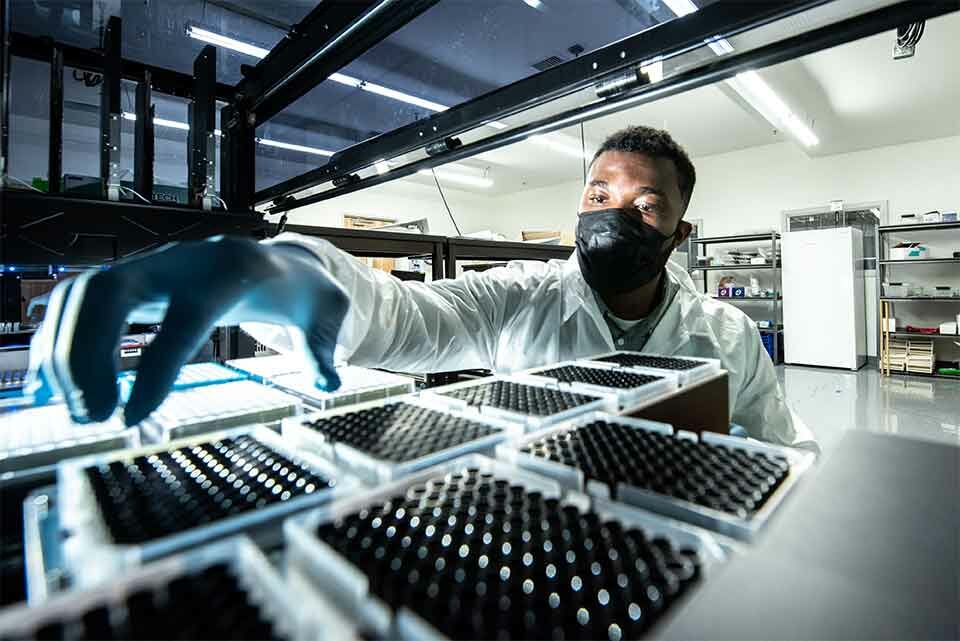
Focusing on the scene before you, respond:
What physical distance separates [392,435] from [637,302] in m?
1.27

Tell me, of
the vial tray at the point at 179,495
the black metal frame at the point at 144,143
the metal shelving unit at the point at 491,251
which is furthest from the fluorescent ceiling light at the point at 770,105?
the vial tray at the point at 179,495

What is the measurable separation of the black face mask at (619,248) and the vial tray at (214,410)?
0.96 meters

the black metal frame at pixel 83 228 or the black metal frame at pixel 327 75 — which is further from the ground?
the black metal frame at pixel 327 75

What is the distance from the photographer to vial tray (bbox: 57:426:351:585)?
0.34m

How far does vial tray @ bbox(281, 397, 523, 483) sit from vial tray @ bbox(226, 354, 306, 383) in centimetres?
32

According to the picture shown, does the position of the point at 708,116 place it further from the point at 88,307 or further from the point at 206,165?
the point at 88,307

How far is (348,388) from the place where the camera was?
0.82m

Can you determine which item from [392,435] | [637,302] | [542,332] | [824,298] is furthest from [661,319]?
[824,298]

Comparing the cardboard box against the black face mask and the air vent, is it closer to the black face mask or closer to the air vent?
the black face mask

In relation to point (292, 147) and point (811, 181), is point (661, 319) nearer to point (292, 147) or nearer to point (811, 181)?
point (292, 147)

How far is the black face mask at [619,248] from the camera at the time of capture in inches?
53.8

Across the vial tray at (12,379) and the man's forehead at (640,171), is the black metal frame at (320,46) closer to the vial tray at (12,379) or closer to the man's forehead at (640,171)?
the man's forehead at (640,171)

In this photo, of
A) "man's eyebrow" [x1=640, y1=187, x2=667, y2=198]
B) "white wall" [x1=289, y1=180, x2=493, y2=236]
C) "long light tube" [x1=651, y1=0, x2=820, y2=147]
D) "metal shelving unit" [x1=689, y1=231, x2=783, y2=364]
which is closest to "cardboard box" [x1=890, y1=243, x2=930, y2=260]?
"metal shelving unit" [x1=689, y1=231, x2=783, y2=364]

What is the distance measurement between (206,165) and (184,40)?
1.67 ft
